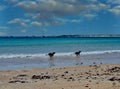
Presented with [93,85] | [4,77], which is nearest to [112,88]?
[93,85]

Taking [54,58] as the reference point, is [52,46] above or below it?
below

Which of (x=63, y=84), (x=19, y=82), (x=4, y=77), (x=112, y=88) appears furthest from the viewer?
(x=4, y=77)

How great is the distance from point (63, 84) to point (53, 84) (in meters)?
0.43

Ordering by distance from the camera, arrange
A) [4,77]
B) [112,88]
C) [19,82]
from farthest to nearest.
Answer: [4,77] < [19,82] < [112,88]

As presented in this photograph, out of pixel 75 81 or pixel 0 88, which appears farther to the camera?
pixel 75 81

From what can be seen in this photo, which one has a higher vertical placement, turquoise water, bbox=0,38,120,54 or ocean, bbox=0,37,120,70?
ocean, bbox=0,37,120,70

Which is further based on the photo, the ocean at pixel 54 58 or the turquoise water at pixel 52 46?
the turquoise water at pixel 52 46

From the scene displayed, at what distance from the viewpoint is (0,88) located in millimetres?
13195

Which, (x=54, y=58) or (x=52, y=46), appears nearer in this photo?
(x=54, y=58)

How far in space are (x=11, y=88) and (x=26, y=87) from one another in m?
0.60

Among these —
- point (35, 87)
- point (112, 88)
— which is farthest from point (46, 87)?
point (112, 88)

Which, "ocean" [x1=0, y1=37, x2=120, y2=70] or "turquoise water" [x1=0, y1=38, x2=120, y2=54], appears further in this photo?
"turquoise water" [x1=0, y1=38, x2=120, y2=54]

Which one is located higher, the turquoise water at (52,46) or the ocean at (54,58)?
the ocean at (54,58)

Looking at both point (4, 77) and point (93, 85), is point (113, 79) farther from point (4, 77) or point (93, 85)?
point (4, 77)
